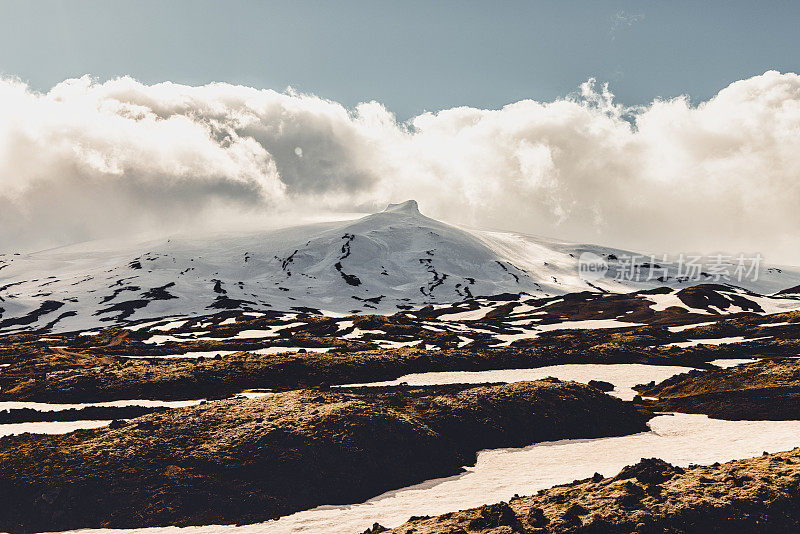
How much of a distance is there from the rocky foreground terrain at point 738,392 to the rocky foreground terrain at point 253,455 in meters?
7.72

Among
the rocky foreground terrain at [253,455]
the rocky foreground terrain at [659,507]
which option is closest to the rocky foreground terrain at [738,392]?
the rocky foreground terrain at [253,455]

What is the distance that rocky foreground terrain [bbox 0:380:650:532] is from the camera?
26.4 metres

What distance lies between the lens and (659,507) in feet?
61.7

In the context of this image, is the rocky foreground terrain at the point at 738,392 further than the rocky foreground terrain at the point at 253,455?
Yes

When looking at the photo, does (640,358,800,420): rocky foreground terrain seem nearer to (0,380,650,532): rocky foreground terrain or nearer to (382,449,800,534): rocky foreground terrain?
(0,380,650,532): rocky foreground terrain

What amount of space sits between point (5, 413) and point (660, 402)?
54.6 metres

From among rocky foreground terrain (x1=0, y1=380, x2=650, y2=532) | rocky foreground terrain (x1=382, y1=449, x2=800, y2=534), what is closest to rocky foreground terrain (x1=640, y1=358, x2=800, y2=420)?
rocky foreground terrain (x1=0, y1=380, x2=650, y2=532)

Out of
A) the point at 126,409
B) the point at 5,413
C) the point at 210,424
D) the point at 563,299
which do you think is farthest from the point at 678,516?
the point at 563,299

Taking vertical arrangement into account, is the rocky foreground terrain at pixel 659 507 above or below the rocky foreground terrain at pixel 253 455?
above

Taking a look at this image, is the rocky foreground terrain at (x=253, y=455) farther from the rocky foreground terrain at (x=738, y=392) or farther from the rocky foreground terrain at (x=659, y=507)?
the rocky foreground terrain at (x=659, y=507)

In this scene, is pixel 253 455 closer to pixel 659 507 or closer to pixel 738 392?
pixel 659 507

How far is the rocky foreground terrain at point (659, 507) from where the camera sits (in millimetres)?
18062

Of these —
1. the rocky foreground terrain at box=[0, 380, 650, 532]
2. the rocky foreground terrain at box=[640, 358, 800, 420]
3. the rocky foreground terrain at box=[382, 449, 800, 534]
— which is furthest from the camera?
the rocky foreground terrain at box=[640, 358, 800, 420]

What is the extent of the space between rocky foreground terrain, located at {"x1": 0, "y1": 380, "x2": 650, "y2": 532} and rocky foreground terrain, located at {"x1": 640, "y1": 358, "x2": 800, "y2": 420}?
304 inches
